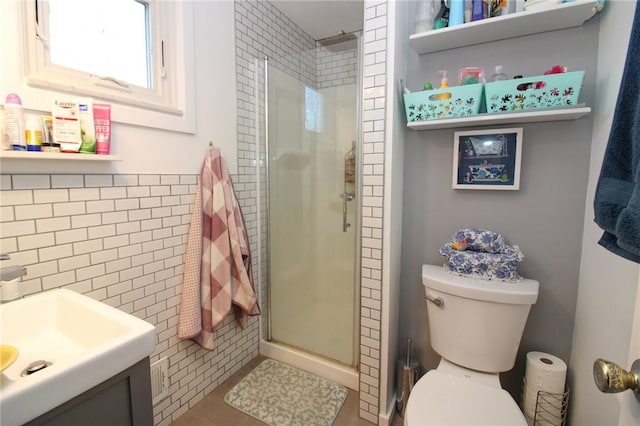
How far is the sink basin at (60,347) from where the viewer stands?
0.60 meters

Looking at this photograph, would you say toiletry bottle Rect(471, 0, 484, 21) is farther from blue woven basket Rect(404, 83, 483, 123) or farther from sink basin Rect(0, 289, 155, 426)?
sink basin Rect(0, 289, 155, 426)

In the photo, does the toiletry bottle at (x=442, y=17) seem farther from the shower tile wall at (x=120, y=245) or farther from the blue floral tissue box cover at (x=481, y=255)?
the shower tile wall at (x=120, y=245)

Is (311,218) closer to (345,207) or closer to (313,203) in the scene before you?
(313,203)

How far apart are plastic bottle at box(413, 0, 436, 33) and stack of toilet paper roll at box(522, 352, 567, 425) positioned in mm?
1622

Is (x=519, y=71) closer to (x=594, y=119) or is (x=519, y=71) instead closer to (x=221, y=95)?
(x=594, y=119)

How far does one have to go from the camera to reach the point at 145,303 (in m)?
1.41

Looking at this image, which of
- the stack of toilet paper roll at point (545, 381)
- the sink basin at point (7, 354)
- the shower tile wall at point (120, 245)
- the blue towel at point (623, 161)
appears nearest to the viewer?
the blue towel at point (623, 161)

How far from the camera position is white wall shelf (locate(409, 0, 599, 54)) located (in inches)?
46.6

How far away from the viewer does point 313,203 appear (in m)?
2.20

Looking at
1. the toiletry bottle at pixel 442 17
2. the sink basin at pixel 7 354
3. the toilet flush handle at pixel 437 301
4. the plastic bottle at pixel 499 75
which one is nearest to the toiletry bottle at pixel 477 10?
the toiletry bottle at pixel 442 17

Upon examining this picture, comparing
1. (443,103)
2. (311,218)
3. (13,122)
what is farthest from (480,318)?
(13,122)

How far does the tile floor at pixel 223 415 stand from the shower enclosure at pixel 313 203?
0.29m

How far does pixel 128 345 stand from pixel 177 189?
91 cm

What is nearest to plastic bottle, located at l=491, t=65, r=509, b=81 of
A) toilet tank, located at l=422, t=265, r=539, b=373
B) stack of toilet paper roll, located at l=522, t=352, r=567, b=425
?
toilet tank, located at l=422, t=265, r=539, b=373
